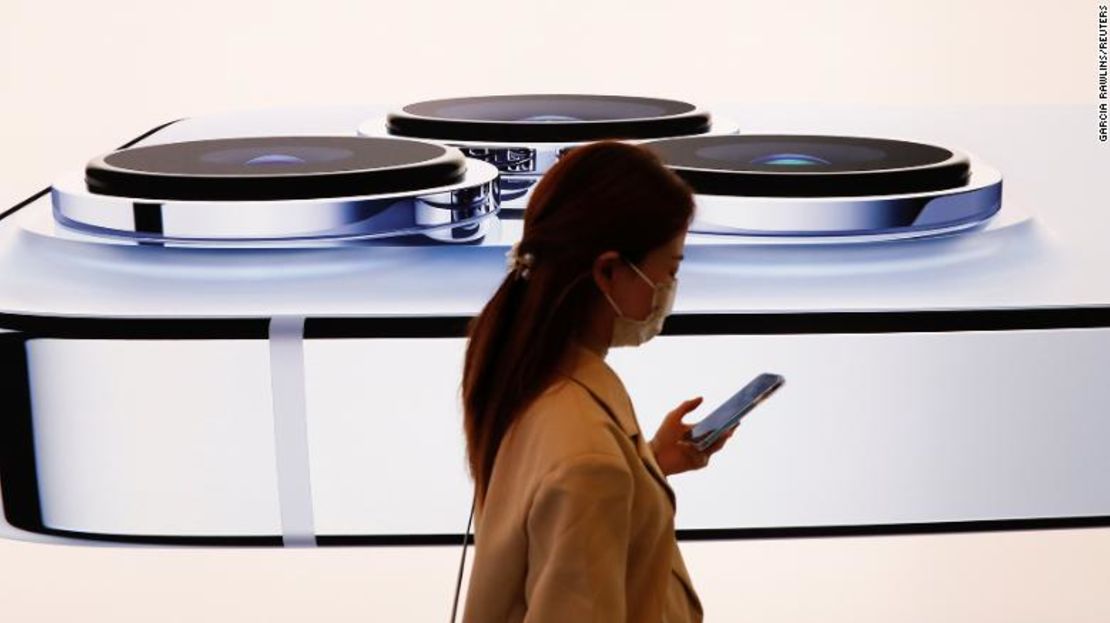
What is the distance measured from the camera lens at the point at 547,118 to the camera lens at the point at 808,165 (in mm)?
249

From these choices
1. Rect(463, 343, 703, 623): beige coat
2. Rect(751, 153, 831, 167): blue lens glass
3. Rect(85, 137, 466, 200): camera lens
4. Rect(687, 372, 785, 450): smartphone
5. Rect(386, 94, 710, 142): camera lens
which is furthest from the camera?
Rect(386, 94, 710, 142): camera lens

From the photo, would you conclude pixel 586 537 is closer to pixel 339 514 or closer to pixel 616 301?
pixel 616 301

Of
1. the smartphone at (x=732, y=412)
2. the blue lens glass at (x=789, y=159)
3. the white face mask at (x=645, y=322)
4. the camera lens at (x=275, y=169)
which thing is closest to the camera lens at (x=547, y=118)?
the camera lens at (x=275, y=169)

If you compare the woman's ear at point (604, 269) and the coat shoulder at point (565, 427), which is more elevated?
the woman's ear at point (604, 269)

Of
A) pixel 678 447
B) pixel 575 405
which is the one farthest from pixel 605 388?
pixel 678 447

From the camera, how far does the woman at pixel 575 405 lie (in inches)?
54.5

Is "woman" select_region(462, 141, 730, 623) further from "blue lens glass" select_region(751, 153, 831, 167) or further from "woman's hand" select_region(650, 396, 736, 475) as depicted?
"blue lens glass" select_region(751, 153, 831, 167)

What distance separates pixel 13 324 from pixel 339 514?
0.46 metres

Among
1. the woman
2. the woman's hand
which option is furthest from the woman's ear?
the woman's hand

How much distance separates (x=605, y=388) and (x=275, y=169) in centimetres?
112

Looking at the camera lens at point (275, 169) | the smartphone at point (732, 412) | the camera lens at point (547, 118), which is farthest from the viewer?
the camera lens at point (547, 118)

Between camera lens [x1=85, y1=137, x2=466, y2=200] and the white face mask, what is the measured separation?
913 millimetres

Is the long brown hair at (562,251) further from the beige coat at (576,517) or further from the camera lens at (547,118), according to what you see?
the camera lens at (547,118)

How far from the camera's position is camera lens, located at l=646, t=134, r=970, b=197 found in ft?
7.65
